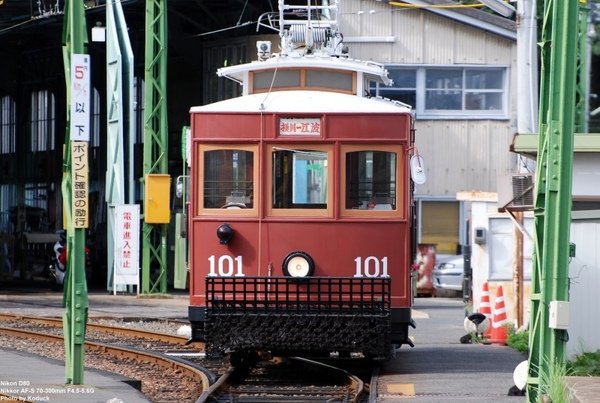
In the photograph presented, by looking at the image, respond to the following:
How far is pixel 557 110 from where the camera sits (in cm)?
1045

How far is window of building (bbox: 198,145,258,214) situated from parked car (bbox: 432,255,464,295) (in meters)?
21.5

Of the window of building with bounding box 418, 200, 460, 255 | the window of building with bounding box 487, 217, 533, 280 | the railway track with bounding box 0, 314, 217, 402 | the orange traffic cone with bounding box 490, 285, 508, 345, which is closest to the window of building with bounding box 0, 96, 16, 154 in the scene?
the window of building with bounding box 418, 200, 460, 255

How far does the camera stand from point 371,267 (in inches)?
541

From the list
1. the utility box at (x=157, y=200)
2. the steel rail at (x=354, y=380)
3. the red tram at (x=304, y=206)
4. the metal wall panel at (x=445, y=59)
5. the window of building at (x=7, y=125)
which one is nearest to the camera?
the steel rail at (x=354, y=380)

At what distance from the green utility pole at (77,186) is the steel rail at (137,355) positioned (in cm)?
141

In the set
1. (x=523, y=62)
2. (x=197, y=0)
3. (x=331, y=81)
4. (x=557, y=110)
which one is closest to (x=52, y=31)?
(x=197, y=0)

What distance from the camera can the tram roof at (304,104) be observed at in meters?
13.9

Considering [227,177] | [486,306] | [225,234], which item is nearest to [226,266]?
[225,234]

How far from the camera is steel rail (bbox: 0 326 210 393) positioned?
14.5m

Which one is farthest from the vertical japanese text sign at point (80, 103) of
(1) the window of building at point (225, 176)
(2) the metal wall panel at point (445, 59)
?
(2) the metal wall panel at point (445, 59)

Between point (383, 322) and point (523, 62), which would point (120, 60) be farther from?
point (383, 322)

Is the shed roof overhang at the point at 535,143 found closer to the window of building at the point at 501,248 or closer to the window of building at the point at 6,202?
the window of building at the point at 501,248

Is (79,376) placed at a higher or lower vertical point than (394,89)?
lower

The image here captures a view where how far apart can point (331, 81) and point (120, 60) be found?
18.0 meters
